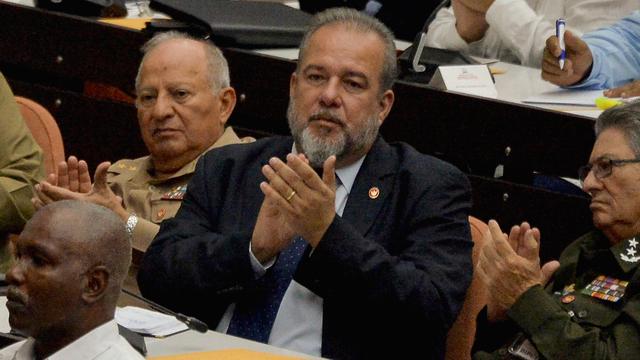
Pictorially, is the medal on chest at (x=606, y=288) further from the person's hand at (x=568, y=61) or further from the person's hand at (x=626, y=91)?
the person's hand at (x=568, y=61)

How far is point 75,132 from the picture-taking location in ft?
16.8

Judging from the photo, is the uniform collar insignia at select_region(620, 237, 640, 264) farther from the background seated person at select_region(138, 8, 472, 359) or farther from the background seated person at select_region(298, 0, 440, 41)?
the background seated person at select_region(298, 0, 440, 41)

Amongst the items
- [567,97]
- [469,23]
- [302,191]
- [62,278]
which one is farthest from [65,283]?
[469,23]

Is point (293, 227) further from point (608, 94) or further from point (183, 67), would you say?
point (608, 94)

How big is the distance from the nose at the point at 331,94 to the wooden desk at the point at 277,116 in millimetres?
946

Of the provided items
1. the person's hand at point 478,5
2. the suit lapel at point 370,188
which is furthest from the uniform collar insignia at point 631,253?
the person's hand at point 478,5

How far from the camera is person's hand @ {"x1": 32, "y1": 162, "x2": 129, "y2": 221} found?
3510 mm

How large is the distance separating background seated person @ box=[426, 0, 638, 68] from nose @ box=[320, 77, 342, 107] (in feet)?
5.34

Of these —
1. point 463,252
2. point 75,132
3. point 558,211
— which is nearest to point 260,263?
point 463,252

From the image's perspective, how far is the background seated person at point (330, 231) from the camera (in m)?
3.19

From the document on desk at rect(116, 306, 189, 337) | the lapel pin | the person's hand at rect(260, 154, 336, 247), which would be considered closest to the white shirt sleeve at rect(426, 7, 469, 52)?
the lapel pin

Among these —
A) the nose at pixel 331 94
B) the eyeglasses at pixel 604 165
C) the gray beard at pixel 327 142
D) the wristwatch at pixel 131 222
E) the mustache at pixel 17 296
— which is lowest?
the wristwatch at pixel 131 222

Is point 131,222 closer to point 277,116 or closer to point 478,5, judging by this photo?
point 277,116

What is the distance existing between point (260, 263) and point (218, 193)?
1.03 ft
